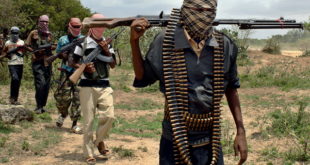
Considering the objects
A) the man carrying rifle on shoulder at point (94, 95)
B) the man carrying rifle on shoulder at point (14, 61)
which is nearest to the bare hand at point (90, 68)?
the man carrying rifle on shoulder at point (94, 95)

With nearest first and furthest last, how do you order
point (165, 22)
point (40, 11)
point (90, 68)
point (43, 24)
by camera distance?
1. point (165, 22)
2. point (90, 68)
3. point (43, 24)
4. point (40, 11)

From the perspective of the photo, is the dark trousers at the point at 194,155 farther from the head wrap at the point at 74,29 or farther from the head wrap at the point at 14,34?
the head wrap at the point at 14,34

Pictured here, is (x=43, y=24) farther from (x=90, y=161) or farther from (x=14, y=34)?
(x=90, y=161)

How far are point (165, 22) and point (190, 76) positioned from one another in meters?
0.96

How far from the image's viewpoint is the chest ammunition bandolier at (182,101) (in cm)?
244

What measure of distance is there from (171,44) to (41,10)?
24.1 m

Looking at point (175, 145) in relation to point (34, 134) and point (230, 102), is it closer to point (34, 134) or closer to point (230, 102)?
point (230, 102)

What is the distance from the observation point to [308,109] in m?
7.18

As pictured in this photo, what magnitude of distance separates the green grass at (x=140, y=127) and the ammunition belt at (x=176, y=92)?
463 centimetres

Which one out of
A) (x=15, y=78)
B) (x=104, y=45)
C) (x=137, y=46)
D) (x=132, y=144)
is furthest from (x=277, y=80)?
(x=137, y=46)

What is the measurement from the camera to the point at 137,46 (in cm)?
252

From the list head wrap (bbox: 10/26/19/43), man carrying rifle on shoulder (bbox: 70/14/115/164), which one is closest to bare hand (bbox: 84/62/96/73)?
man carrying rifle on shoulder (bbox: 70/14/115/164)

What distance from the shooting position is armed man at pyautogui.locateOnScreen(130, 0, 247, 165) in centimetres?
245

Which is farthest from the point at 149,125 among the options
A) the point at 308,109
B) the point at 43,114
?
the point at 308,109
